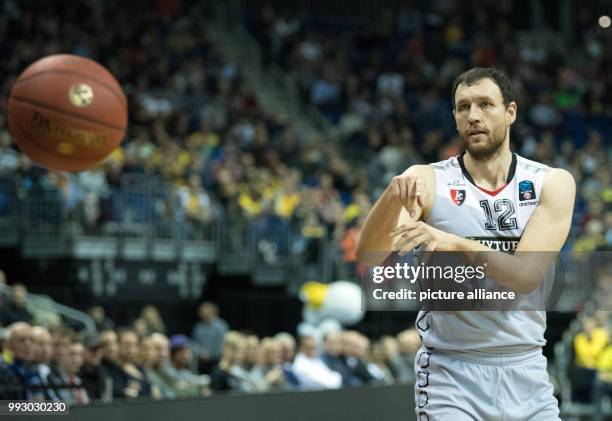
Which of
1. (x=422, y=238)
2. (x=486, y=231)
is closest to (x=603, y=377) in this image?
(x=486, y=231)

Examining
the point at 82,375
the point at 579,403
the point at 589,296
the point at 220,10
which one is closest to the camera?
the point at 82,375

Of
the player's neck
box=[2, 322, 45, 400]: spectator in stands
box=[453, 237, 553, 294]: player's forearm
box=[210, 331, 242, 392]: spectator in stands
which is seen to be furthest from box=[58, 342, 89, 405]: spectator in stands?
box=[453, 237, 553, 294]: player's forearm

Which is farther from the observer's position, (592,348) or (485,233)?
(592,348)

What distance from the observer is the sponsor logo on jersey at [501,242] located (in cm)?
453

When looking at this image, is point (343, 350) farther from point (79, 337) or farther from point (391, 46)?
point (391, 46)

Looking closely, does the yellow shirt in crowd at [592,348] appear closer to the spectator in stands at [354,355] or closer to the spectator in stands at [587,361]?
the spectator in stands at [587,361]

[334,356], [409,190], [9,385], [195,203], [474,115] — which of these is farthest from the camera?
[195,203]

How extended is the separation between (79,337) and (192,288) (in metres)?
4.62

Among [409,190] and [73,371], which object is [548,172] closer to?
[409,190]

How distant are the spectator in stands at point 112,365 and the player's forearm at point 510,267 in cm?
541

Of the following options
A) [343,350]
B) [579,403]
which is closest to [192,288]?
[343,350]

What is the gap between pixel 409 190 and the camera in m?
4.17

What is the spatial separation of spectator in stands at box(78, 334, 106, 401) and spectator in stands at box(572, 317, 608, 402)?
7.23m

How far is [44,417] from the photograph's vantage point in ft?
21.0
